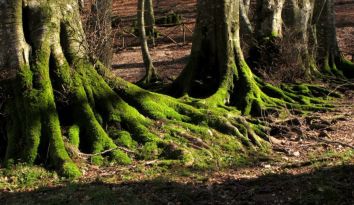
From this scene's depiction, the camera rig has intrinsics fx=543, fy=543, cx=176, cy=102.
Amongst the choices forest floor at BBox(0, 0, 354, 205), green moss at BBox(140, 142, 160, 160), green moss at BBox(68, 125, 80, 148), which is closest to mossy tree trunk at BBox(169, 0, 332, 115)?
forest floor at BBox(0, 0, 354, 205)

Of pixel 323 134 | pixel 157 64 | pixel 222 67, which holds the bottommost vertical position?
pixel 323 134

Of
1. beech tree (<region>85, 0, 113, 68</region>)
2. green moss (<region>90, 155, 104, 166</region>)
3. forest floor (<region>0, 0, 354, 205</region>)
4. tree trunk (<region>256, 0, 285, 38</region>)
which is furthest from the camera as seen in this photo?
tree trunk (<region>256, 0, 285, 38</region>)

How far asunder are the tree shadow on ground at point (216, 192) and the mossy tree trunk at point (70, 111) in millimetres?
890

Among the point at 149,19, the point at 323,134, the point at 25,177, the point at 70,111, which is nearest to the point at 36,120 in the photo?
the point at 70,111

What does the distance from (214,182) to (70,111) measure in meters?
2.89

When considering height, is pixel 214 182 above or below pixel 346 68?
below

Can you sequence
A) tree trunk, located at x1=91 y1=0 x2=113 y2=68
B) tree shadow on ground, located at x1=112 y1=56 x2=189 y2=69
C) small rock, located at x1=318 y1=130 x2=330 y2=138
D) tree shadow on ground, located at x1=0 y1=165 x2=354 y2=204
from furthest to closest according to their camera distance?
tree shadow on ground, located at x1=112 y1=56 x2=189 y2=69, tree trunk, located at x1=91 y1=0 x2=113 y2=68, small rock, located at x1=318 y1=130 x2=330 y2=138, tree shadow on ground, located at x1=0 y1=165 x2=354 y2=204

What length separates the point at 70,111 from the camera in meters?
9.12

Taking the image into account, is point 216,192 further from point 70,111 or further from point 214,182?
point 70,111

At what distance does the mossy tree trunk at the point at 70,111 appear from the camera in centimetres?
848

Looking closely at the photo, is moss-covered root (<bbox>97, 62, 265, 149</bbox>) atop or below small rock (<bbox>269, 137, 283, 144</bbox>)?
atop

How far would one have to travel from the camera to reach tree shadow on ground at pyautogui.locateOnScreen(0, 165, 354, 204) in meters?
6.56

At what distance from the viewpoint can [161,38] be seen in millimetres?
27750

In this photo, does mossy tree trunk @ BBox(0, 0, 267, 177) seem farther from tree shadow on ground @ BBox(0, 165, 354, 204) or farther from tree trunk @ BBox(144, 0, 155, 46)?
tree trunk @ BBox(144, 0, 155, 46)
